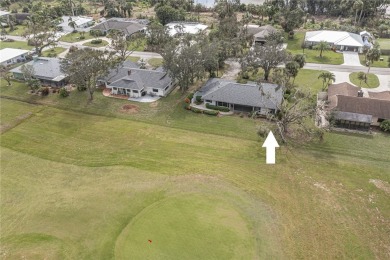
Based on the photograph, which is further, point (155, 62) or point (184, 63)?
point (155, 62)

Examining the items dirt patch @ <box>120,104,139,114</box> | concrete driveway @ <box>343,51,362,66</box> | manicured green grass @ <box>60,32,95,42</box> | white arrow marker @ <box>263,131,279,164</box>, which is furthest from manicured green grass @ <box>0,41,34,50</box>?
concrete driveway @ <box>343,51,362,66</box>

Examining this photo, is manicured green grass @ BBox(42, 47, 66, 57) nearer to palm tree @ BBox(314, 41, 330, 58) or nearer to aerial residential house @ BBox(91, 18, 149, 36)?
aerial residential house @ BBox(91, 18, 149, 36)

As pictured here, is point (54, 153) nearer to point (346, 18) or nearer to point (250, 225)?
point (250, 225)

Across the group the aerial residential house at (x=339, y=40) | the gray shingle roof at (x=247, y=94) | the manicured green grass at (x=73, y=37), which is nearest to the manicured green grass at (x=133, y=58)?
the manicured green grass at (x=73, y=37)

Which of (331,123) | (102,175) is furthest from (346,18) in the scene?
(102,175)

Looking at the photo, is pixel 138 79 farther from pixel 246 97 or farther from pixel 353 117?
pixel 353 117

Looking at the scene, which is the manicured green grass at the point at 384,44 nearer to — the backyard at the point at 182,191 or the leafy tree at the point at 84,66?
the backyard at the point at 182,191

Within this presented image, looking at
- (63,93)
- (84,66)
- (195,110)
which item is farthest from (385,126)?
(63,93)
